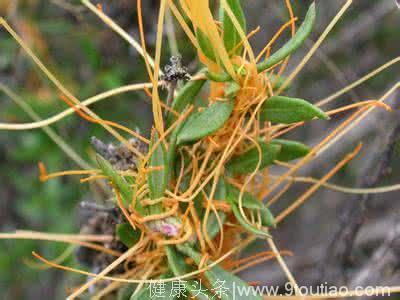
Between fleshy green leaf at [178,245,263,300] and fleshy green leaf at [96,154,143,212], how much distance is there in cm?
9

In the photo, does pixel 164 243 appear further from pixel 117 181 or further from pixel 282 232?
pixel 282 232

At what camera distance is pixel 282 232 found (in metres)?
2.38

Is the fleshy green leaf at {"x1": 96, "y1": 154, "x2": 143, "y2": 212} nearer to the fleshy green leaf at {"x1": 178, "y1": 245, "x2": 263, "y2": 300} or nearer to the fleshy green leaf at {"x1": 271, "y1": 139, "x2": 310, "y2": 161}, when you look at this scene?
the fleshy green leaf at {"x1": 178, "y1": 245, "x2": 263, "y2": 300}

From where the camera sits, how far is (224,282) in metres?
0.82

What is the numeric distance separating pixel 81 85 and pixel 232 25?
102cm

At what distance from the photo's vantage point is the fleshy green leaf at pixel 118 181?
780mm

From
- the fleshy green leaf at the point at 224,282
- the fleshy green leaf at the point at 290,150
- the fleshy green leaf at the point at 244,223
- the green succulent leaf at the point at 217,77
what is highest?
the green succulent leaf at the point at 217,77

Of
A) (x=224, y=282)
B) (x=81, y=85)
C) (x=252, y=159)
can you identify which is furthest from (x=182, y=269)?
(x=81, y=85)

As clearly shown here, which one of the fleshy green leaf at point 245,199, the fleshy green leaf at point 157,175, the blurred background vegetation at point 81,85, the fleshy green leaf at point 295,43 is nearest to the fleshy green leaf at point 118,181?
the fleshy green leaf at point 157,175

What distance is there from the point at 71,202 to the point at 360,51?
42.5 inches

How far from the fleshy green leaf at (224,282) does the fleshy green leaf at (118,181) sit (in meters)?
A: 0.09

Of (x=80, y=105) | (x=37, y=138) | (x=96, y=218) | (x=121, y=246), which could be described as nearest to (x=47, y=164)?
(x=37, y=138)

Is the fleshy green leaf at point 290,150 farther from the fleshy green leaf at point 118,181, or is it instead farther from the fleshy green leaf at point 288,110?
the fleshy green leaf at point 118,181

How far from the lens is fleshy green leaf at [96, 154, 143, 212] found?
78 centimetres
